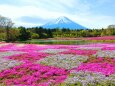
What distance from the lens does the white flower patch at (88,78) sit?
1992cm

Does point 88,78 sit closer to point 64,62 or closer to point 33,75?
point 33,75

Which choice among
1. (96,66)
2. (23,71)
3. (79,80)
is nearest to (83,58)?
(96,66)

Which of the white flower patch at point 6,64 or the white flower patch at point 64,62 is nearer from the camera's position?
the white flower patch at point 64,62

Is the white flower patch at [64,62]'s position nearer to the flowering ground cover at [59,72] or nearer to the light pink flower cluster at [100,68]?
the flowering ground cover at [59,72]

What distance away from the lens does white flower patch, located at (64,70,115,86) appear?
65.4ft

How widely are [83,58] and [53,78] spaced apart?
30.7ft

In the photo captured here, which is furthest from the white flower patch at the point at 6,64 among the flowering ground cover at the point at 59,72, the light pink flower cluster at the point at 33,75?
the light pink flower cluster at the point at 33,75

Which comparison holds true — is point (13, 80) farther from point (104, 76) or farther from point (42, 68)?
point (104, 76)

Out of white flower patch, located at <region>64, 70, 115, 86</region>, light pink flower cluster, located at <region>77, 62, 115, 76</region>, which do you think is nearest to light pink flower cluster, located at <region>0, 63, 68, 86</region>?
white flower patch, located at <region>64, 70, 115, 86</region>

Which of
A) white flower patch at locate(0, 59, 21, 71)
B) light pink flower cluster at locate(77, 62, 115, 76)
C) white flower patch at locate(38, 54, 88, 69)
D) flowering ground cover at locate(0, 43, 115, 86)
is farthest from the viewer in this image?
white flower patch at locate(0, 59, 21, 71)

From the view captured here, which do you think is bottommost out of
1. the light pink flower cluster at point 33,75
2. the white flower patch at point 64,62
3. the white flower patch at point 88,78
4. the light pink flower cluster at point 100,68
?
the light pink flower cluster at point 33,75

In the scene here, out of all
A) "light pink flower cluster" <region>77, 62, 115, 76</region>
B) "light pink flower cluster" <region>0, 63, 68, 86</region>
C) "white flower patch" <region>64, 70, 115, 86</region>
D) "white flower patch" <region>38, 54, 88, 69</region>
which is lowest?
"light pink flower cluster" <region>0, 63, 68, 86</region>

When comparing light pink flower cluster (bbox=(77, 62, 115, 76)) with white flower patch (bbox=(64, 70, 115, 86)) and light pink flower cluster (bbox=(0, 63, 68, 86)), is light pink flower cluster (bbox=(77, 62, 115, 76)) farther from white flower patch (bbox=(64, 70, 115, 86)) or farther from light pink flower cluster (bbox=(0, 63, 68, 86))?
light pink flower cluster (bbox=(0, 63, 68, 86))

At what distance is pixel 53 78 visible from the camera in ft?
74.7
